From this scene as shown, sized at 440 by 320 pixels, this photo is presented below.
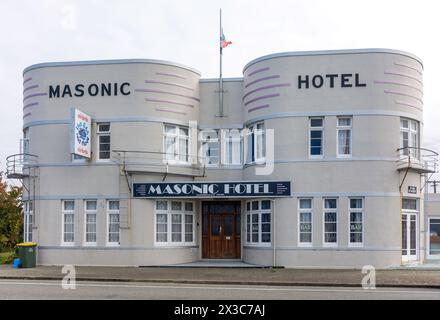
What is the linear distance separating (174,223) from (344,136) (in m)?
8.04

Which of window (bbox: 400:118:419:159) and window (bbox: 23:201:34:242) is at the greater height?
window (bbox: 400:118:419:159)

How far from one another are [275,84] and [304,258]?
23.3ft

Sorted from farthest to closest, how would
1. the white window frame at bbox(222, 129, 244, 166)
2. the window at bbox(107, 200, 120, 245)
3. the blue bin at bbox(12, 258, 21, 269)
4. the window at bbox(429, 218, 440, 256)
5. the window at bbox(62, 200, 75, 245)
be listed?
the window at bbox(429, 218, 440, 256)
the white window frame at bbox(222, 129, 244, 166)
the window at bbox(62, 200, 75, 245)
the window at bbox(107, 200, 120, 245)
the blue bin at bbox(12, 258, 21, 269)

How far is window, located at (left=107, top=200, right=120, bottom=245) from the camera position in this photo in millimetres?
26688

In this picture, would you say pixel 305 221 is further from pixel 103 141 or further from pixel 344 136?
pixel 103 141

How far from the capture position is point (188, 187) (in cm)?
2605

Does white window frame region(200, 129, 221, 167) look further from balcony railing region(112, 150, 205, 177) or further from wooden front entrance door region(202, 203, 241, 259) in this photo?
wooden front entrance door region(202, 203, 241, 259)

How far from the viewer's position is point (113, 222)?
26.8 metres

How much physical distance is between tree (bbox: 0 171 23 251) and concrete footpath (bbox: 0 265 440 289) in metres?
18.1

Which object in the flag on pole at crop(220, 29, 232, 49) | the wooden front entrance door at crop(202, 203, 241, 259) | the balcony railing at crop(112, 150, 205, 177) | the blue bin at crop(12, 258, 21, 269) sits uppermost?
the flag on pole at crop(220, 29, 232, 49)

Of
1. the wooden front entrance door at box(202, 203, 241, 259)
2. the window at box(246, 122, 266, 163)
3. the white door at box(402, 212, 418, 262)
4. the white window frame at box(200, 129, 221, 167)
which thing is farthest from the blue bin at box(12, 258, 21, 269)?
the white door at box(402, 212, 418, 262)
